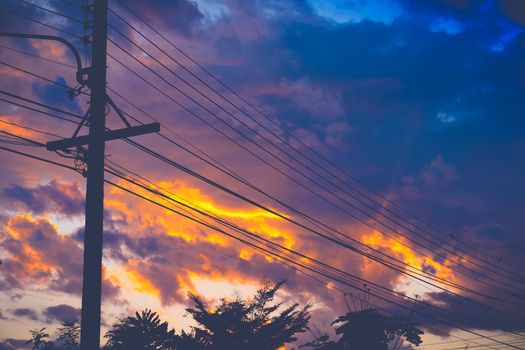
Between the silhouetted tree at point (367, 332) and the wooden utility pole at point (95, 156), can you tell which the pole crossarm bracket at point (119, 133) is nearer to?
the wooden utility pole at point (95, 156)

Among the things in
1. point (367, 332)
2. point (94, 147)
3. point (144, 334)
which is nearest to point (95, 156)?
point (94, 147)

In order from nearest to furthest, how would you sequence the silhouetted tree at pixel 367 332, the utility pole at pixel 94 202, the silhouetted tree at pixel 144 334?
the utility pole at pixel 94 202, the silhouetted tree at pixel 144 334, the silhouetted tree at pixel 367 332

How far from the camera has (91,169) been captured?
15.1 meters

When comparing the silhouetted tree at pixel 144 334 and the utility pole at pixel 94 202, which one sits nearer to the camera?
the utility pole at pixel 94 202

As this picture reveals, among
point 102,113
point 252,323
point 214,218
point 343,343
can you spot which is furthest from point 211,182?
point 343,343

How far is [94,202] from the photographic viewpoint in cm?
1484

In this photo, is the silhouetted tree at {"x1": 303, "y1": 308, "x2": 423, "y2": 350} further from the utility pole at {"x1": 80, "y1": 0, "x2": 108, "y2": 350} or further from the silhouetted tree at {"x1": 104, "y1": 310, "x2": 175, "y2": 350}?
the utility pole at {"x1": 80, "y1": 0, "x2": 108, "y2": 350}

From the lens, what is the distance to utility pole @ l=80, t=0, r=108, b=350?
1432 cm

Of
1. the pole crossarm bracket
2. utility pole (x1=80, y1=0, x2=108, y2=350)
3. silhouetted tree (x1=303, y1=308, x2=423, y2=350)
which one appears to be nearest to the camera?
utility pole (x1=80, y1=0, x2=108, y2=350)

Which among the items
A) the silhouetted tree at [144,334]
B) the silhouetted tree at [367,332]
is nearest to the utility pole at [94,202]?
the silhouetted tree at [144,334]

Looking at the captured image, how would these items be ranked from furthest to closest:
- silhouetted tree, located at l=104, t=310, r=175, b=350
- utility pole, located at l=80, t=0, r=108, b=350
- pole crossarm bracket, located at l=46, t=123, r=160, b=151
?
silhouetted tree, located at l=104, t=310, r=175, b=350, pole crossarm bracket, located at l=46, t=123, r=160, b=151, utility pole, located at l=80, t=0, r=108, b=350

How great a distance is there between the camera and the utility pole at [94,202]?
14.3m

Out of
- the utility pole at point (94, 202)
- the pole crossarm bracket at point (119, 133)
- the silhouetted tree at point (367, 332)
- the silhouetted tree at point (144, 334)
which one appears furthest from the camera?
the silhouetted tree at point (367, 332)

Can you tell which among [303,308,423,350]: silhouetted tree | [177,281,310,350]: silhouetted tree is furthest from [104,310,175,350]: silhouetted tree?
[303,308,423,350]: silhouetted tree
